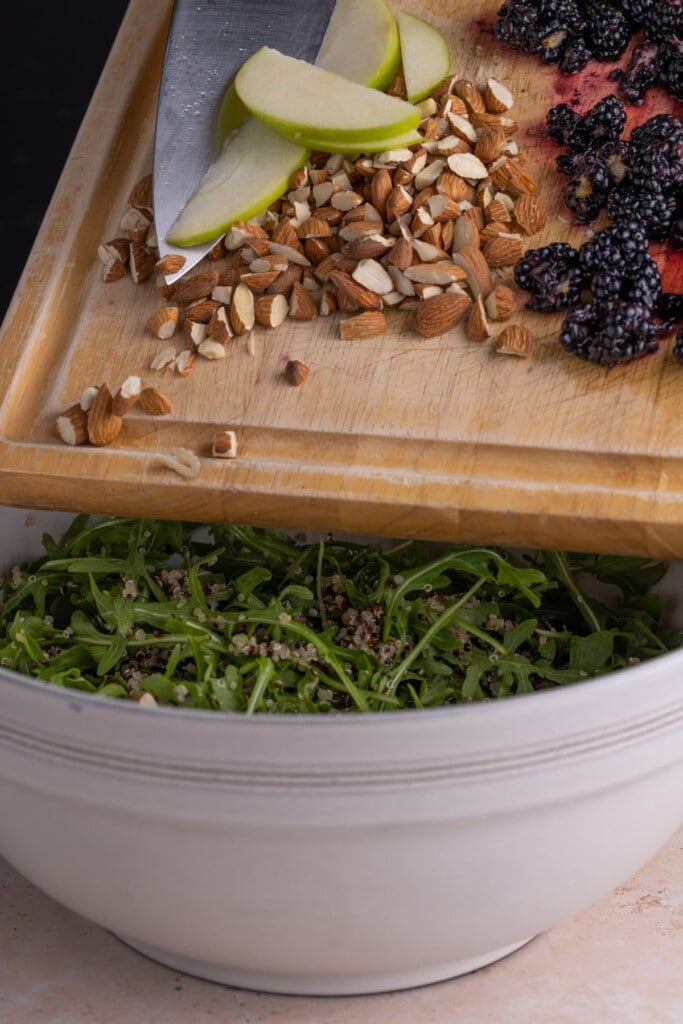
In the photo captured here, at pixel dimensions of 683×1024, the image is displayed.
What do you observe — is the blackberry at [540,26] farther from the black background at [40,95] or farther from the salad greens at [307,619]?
the black background at [40,95]

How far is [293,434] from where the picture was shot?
3.70 ft

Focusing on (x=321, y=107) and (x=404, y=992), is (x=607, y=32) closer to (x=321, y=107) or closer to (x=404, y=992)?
(x=321, y=107)

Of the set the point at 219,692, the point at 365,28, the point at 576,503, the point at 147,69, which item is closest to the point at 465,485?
the point at 576,503

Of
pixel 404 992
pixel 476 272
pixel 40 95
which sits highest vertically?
pixel 476 272

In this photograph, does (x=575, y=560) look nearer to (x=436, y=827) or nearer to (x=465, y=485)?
(x=465, y=485)

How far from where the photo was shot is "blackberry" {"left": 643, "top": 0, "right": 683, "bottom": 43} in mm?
1348

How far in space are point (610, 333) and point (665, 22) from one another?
0.49 m

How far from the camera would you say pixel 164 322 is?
3.99ft

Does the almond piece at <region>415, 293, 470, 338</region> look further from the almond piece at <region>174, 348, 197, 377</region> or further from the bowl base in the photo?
the bowl base

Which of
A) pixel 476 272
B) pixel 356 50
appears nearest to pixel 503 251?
pixel 476 272

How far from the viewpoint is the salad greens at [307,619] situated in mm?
1095

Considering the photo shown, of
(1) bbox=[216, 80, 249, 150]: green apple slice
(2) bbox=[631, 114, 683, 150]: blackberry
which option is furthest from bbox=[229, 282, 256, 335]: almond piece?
(2) bbox=[631, 114, 683, 150]: blackberry

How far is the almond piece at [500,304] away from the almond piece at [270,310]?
0.21 meters

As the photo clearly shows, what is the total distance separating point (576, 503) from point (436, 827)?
1.04 ft
